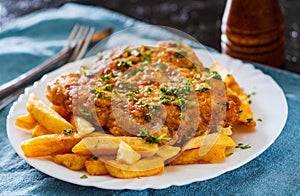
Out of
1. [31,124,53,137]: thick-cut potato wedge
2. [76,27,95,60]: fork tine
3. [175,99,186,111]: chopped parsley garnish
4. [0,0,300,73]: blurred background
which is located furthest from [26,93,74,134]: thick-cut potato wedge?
[0,0,300,73]: blurred background

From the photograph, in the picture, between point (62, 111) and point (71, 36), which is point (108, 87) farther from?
point (71, 36)

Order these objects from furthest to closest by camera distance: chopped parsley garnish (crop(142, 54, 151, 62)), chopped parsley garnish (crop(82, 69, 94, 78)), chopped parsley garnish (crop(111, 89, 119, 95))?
chopped parsley garnish (crop(142, 54, 151, 62)), chopped parsley garnish (crop(82, 69, 94, 78)), chopped parsley garnish (crop(111, 89, 119, 95))

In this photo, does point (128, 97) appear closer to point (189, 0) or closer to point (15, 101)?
point (15, 101)

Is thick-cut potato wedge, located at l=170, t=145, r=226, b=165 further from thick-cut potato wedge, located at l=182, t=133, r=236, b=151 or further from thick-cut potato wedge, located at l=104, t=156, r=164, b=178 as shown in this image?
thick-cut potato wedge, located at l=104, t=156, r=164, b=178

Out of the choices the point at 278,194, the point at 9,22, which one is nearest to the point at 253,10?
the point at 278,194

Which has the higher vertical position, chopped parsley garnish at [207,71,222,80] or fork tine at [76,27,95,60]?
chopped parsley garnish at [207,71,222,80]
